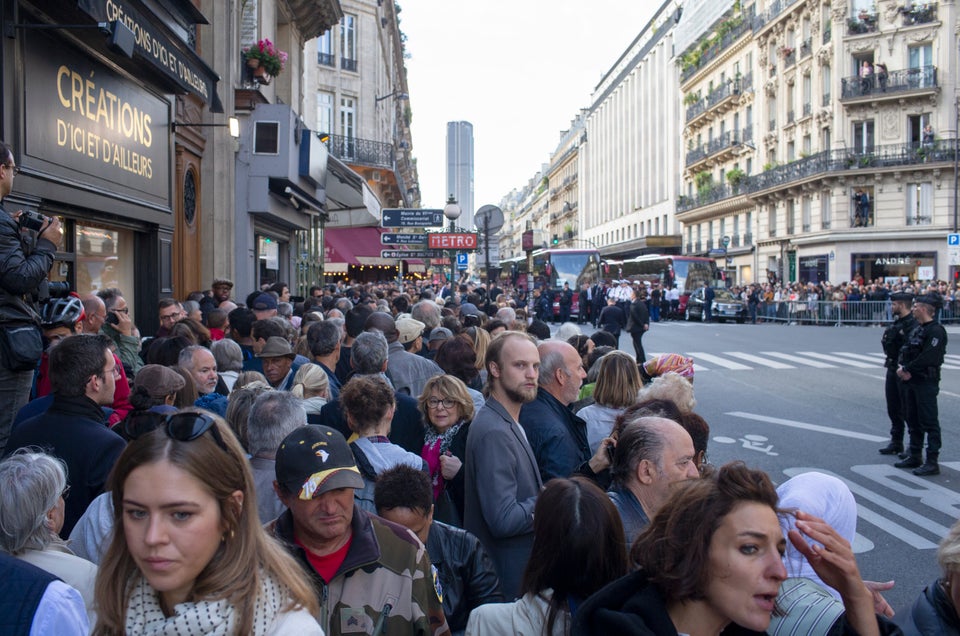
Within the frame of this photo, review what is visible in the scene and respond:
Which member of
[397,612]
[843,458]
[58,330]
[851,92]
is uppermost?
[851,92]

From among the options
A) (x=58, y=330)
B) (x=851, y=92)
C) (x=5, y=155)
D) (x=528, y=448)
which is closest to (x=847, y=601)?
(x=528, y=448)

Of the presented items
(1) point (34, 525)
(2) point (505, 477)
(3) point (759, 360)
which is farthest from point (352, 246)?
(1) point (34, 525)

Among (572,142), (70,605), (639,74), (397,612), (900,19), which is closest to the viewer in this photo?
(70,605)

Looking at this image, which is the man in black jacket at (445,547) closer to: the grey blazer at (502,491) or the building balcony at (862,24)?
the grey blazer at (502,491)

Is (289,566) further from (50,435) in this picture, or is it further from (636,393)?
(636,393)

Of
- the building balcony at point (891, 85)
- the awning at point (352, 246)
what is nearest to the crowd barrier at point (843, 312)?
the building balcony at point (891, 85)

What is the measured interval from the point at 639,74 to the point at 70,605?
83797 millimetres

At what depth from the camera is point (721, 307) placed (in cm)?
3884

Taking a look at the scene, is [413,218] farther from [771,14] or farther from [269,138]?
[771,14]

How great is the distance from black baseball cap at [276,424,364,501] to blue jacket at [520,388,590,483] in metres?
1.88

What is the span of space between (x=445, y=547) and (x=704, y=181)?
62.4 m

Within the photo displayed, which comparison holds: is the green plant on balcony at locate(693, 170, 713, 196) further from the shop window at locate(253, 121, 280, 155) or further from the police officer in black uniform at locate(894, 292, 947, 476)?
the police officer in black uniform at locate(894, 292, 947, 476)

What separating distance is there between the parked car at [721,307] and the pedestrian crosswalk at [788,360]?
662 inches

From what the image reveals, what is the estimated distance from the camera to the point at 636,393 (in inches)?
223
